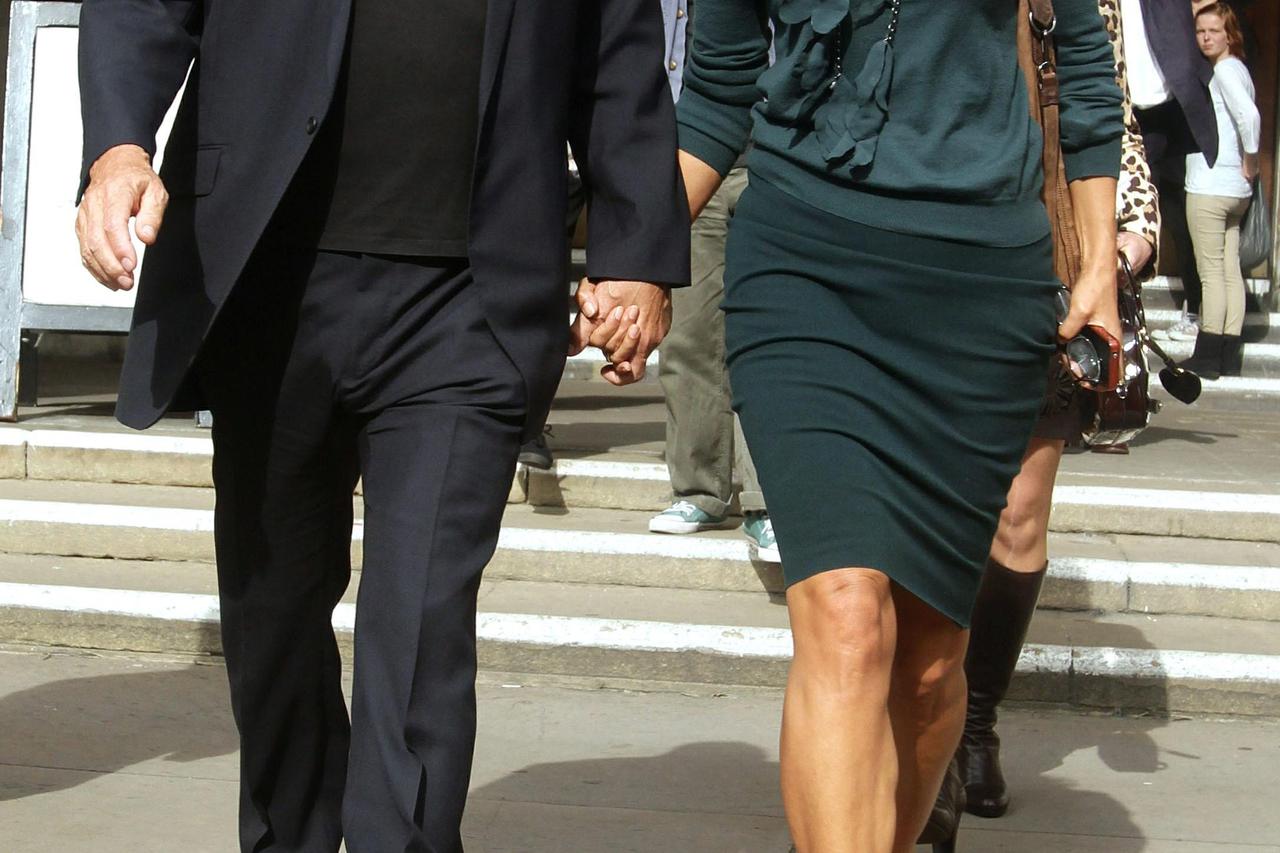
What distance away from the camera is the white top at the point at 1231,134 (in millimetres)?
9508

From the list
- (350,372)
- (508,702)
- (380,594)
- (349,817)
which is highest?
(350,372)

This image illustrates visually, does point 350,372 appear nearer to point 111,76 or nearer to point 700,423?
point 111,76

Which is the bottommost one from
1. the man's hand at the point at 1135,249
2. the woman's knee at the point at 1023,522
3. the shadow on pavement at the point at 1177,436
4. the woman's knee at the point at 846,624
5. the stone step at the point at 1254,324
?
the shadow on pavement at the point at 1177,436

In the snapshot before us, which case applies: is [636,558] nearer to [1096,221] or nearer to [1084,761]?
[1084,761]

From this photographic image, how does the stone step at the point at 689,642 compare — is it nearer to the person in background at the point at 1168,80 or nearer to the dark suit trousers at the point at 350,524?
the dark suit trousers at the point at 350,524

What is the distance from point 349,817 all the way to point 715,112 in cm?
130

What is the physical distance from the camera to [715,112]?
3.16 metres

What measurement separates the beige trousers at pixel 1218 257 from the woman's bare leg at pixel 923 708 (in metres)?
6.74

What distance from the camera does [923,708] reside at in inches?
121

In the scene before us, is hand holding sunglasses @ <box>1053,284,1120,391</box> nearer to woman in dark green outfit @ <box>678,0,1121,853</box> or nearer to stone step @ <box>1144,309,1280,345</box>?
woman in dark green outfit @ <box>678,0,1121,853</box>

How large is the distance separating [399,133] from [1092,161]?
1.20 meters

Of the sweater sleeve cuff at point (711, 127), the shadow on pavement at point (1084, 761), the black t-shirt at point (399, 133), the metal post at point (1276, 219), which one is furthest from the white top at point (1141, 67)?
the black t-shirt at point (399, 133)

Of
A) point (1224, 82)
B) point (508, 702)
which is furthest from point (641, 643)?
point (1224, 82)

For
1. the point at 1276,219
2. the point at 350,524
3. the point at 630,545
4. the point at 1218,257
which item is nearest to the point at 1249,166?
the point at 1218,257
